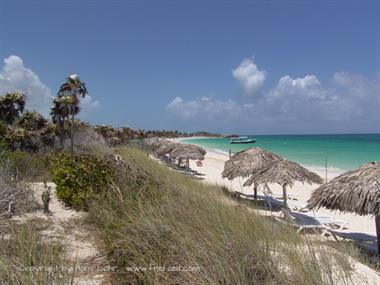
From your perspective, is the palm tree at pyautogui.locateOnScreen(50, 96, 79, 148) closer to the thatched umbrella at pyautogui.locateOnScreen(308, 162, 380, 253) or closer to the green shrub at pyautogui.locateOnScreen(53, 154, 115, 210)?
the green shrub at pyautogui.locateOnScreen(53, 154, 115, 210)

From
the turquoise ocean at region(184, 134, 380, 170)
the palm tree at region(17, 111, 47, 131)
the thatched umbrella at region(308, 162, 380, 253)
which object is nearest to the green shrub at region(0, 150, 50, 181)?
the thatched umbrella at region(308, 162, 380, 253)

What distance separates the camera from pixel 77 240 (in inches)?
161

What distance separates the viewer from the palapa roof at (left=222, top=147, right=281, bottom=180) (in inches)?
390

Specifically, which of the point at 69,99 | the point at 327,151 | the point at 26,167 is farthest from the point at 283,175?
the point at 327,151

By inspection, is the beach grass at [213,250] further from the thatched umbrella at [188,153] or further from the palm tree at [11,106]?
the palm tree at [11,106]

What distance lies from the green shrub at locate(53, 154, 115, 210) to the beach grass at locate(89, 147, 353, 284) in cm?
270

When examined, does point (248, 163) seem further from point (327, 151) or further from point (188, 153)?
point (327, 151)

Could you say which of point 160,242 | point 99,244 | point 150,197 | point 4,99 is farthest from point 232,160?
point 4,99

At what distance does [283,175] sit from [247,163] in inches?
96.6

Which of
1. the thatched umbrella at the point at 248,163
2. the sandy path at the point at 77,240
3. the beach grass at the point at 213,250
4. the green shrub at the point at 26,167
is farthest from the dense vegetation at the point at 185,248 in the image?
the thatched umbrella at the point at 248,163

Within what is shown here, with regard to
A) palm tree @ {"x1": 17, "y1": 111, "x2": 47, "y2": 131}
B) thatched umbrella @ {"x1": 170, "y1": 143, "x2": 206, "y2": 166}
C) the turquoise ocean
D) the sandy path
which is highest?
palm tree @ {"x1": 17, "y1": 111, "x2": 47, "y2": 131}

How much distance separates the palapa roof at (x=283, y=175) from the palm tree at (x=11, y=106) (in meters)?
14.5

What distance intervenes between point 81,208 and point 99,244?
2.37 metres

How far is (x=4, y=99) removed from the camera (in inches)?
643
